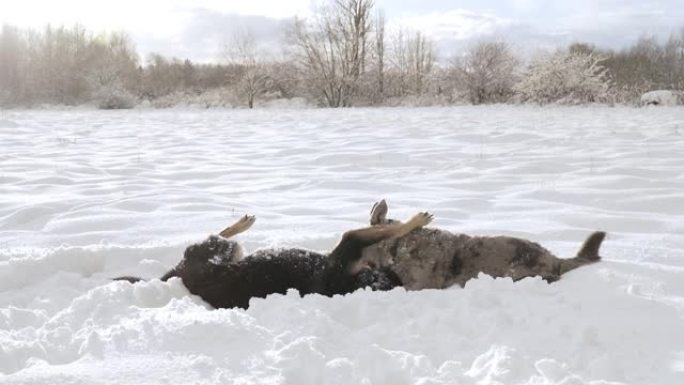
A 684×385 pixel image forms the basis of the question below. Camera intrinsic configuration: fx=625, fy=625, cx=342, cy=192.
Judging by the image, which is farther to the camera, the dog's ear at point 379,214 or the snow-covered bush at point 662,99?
the snow-covered bush at point 662,99

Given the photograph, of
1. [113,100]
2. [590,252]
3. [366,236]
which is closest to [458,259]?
[366,236]

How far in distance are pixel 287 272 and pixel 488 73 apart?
25.7m

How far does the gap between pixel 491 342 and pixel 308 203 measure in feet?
11.2

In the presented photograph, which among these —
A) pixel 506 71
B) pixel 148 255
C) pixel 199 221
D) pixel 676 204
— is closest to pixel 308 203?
pixel 199 221

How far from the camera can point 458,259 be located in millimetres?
3135

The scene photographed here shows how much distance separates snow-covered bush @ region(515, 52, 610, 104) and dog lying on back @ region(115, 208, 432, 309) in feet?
67.1

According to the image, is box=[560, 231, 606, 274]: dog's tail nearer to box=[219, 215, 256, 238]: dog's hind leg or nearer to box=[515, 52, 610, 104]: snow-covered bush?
box=[219, 215, 256, 238]: dog's hind leg

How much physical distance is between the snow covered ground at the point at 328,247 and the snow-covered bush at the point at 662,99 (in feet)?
35.8

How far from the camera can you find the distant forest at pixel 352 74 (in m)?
24.2

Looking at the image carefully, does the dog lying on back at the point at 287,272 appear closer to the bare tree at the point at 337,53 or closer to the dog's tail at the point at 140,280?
the dog's tail at the point at 140,280

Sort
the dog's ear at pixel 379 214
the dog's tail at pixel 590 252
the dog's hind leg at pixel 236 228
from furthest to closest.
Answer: the dog's hind leg at pixel 236 228 < the dog's ear at pixel 379 214 < the dog's tail at pixel 590 252

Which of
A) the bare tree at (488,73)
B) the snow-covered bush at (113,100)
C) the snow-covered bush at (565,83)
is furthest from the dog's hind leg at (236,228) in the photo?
the snow-covered bush at (113,100)

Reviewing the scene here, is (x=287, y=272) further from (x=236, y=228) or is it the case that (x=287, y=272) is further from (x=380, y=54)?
(x=380, y=54)

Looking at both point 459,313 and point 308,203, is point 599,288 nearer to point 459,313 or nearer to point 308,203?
point 459,313
